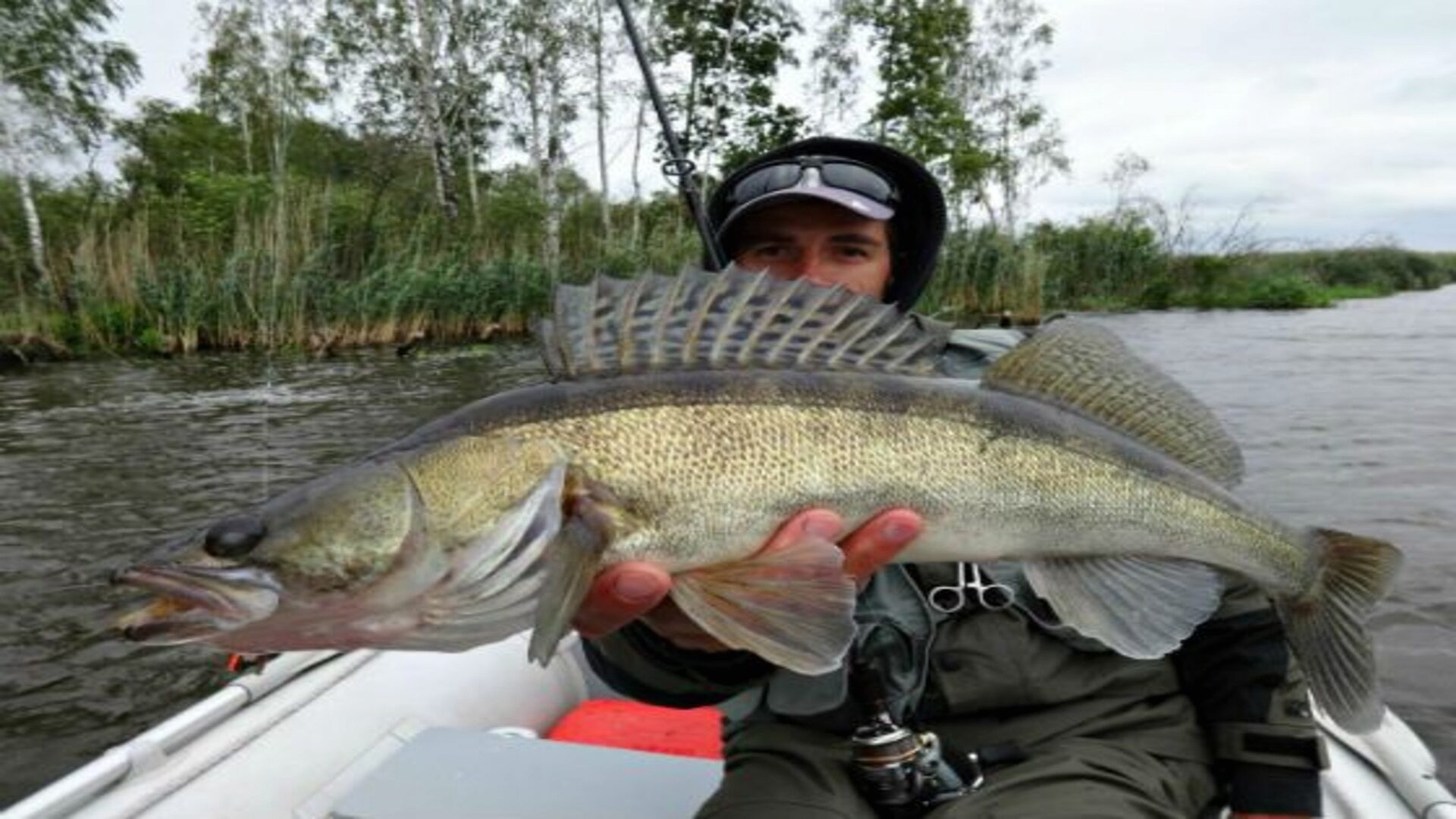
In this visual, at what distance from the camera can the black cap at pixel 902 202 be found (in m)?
3.06

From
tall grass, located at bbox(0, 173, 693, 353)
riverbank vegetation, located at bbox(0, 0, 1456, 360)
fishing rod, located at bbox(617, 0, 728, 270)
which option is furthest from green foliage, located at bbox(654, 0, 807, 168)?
fishing rod, located at bbox(617, 0, 728, 270)

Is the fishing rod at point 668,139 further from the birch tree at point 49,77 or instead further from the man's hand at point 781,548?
the birch tree at point 49,77

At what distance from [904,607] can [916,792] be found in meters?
0.38

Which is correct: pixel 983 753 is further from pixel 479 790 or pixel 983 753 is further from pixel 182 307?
pixel 182 307

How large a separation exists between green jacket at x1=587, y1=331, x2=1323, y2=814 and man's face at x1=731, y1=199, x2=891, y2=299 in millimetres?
1004

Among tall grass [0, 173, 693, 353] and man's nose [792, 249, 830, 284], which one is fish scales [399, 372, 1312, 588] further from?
tall grass [0, 173, 693, 353]

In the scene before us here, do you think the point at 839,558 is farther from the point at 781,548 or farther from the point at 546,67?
the point at 546,67

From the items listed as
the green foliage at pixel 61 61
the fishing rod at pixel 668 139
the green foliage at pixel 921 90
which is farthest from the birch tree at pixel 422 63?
the fishing rod at pixel 668 139

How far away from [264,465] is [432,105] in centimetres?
1972

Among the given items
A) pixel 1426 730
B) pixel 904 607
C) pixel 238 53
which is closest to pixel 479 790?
pixel 904 607

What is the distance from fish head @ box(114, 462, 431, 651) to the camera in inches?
58.1

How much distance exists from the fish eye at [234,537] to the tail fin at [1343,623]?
1.99m

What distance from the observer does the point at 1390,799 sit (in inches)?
98.3

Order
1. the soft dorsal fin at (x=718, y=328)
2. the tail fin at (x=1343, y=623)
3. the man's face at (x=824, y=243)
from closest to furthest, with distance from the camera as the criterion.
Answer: the soft dorsal fin at (x=718, y=328)
the tail fin at (x=1343, y=623)
the man's face at (x=824, y=243)
